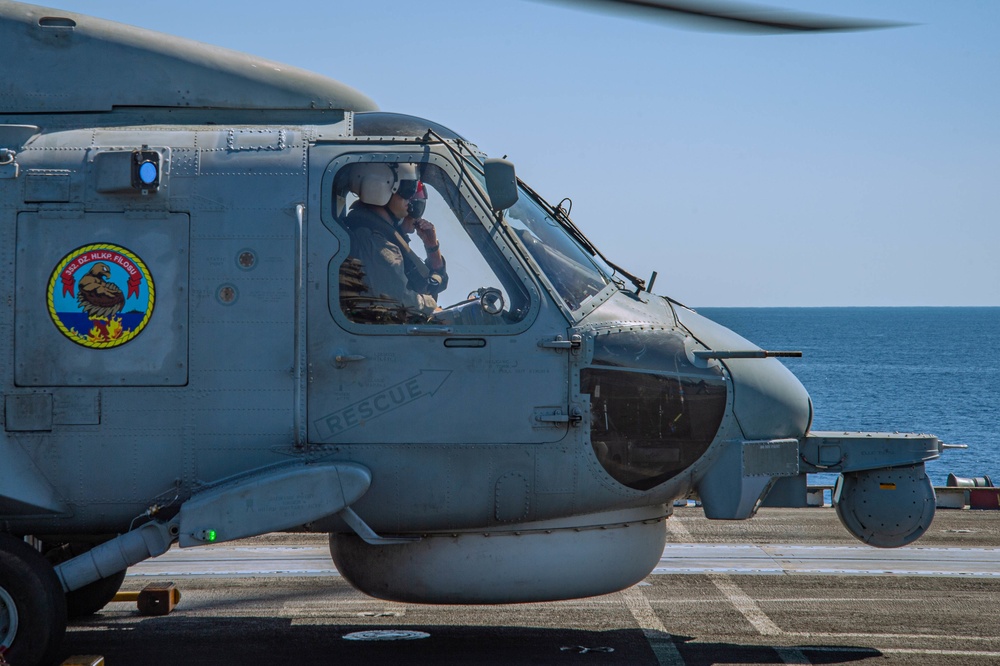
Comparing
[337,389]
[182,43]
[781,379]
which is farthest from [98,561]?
[781,379]

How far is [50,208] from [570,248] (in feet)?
11.3

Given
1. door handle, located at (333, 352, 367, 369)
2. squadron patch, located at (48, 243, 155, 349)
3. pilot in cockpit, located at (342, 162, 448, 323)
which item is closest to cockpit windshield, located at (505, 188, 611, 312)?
pilot in cockpit, located at (342, 162, 448, 323)

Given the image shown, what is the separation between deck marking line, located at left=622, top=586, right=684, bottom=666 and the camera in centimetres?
752

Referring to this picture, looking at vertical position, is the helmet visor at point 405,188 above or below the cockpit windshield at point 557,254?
above

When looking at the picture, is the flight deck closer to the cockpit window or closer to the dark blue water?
the cockpit window

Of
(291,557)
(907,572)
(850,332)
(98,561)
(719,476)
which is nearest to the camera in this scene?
(98,561)

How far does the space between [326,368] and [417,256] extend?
0.95 meters

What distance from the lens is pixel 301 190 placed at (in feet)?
22.8

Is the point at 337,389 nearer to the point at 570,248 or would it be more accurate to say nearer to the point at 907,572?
the point at 570,248

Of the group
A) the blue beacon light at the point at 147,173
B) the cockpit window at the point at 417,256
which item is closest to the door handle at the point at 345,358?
the cockpit window at the point at 417,256

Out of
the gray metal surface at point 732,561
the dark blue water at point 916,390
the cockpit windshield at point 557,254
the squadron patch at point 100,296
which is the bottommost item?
the dark blue water at point 916,390

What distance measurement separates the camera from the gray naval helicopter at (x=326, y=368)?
22.2ft

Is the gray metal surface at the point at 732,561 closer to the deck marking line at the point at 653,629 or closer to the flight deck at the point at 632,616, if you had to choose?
the flight deck at the point at 632,616

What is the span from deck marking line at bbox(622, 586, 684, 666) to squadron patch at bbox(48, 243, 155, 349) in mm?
4233
